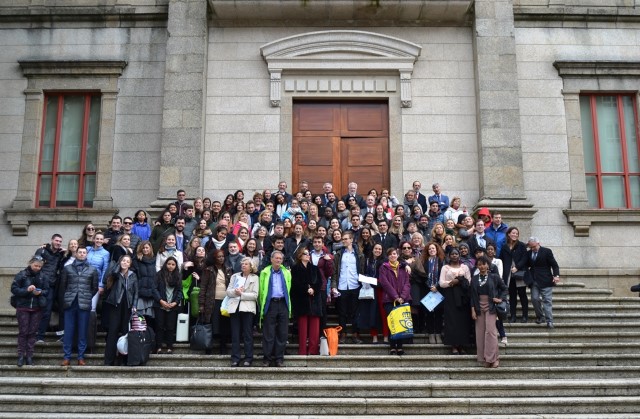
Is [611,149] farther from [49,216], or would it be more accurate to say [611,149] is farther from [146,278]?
[49,216]

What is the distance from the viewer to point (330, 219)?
13797 millimetres

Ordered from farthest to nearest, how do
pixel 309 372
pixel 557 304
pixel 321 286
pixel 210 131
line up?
1. pixel 210 131
2. pixel 557 304
3. pixel 321 286
4. pixel 309 372

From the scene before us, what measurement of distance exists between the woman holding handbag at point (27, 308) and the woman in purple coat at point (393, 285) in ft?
18.2

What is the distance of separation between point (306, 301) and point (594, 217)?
8.70 m

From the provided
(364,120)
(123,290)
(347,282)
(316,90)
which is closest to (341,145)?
(364,120)

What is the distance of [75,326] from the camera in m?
11.7

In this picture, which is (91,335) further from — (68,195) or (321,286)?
(68,195)

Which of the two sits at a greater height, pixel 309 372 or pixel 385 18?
pixel 385 18

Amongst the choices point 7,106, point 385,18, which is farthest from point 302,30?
point 7,106

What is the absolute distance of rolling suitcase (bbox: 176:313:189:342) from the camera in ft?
38.7

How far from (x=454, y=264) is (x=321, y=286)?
2280 mm

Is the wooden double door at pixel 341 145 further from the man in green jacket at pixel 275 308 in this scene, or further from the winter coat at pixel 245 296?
→ the winter coat at pixel 245 296

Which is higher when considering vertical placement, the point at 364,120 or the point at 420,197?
the point at 364,120

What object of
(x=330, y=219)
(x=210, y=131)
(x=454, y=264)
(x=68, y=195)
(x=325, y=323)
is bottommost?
(x=325, y=323)
